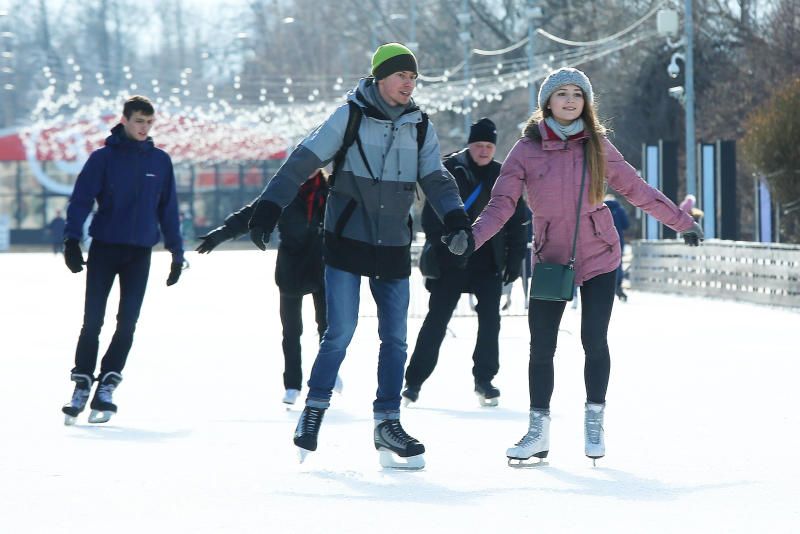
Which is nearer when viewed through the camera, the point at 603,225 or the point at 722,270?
the point at 603,225

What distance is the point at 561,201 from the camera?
6.95 m

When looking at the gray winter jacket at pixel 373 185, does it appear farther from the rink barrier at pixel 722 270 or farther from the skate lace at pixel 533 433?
the rink barrier at pixel 722 270

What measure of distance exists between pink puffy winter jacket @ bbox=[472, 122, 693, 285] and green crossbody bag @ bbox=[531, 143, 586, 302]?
28 mm

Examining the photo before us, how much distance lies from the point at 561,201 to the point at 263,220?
1120mm

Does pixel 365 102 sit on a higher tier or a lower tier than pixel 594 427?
higher

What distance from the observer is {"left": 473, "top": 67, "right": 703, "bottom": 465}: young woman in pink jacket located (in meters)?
6.94

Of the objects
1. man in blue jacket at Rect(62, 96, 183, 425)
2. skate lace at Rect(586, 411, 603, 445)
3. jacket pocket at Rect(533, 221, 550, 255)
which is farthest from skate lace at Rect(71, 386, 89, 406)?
Answer: skate lace at Rect(586, 411, 603, 445)

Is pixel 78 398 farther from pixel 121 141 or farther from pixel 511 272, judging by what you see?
pixel 511 272

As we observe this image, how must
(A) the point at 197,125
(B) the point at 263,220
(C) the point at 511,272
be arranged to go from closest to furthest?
(B) the point at 263,220 → (C) the point at 511,272 → (A) the point at 197,125

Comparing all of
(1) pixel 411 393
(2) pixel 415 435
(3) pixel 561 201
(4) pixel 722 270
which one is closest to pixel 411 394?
(1) pixel 411 393

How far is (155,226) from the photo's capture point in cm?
875

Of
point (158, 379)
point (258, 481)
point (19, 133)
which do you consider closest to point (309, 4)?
point (19, 133)

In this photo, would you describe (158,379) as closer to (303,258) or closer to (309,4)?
(303,258)

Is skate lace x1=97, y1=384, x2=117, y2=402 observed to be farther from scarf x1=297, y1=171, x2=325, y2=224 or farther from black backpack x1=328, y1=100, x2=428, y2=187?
black backpack x1=328, y1=100, x2=428, y2=187
